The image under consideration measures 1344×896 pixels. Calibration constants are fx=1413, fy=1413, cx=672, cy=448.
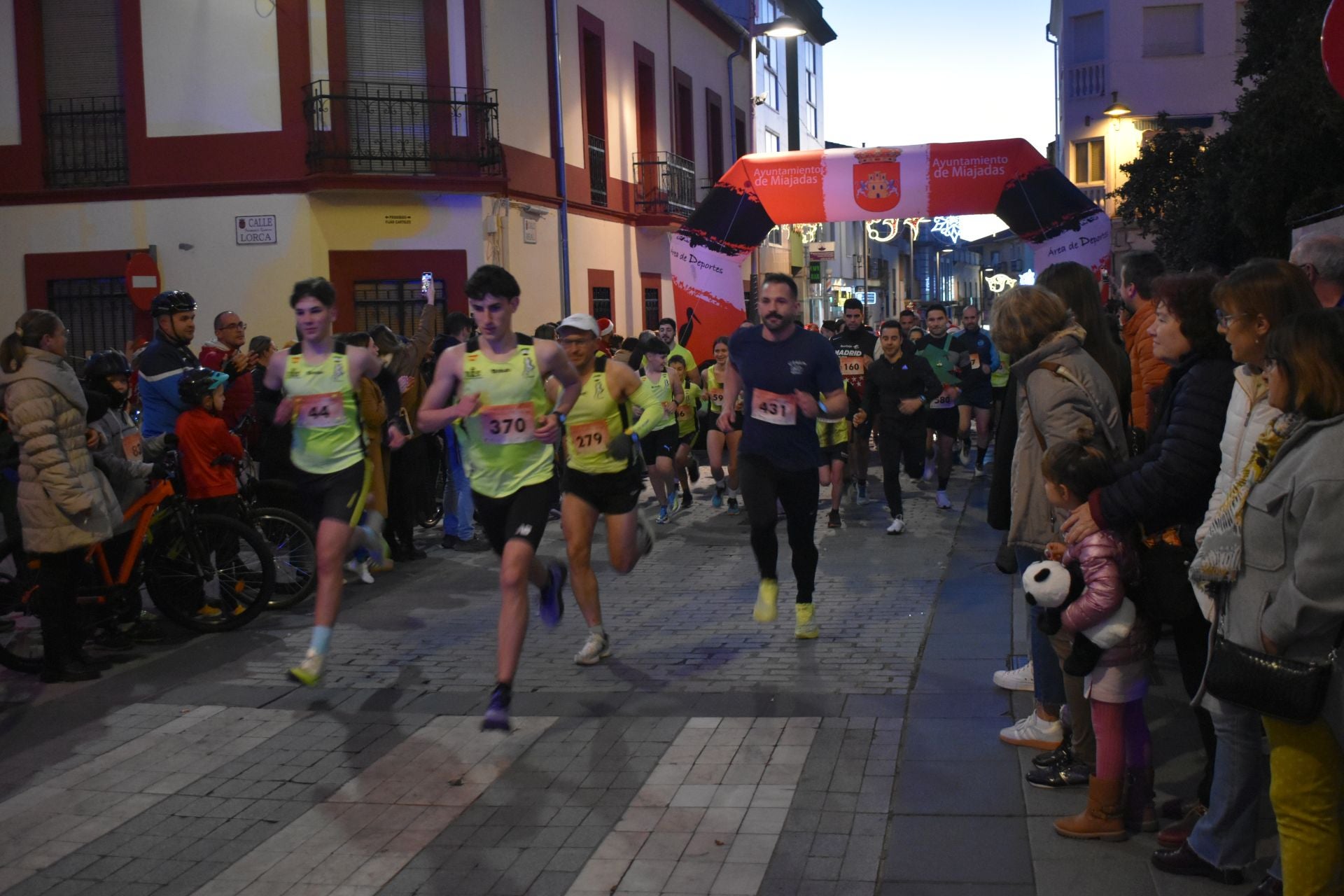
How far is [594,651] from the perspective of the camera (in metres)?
7.38

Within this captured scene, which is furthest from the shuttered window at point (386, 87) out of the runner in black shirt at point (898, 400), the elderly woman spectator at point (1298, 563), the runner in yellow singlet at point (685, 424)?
the elderly woman spectator at point (1298, 563)

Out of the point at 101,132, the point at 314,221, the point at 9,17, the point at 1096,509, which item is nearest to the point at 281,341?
the point at 314,221

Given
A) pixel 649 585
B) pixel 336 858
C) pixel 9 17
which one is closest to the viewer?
pixel 336 858

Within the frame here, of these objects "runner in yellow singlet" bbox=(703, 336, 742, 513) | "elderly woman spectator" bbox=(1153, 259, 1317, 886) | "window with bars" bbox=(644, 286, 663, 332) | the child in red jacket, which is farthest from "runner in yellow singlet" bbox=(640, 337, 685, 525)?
"window with bars" bbox=(644, 286, 663, 332)

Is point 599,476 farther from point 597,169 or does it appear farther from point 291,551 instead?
point 597,169

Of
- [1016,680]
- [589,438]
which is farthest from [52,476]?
[1016,680]

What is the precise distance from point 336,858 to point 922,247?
9265 cm

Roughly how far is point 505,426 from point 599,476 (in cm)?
92

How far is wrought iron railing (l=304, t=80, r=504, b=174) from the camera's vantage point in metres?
19.2

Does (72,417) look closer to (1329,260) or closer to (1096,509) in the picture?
(1096,509)

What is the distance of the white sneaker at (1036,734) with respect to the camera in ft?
18.3

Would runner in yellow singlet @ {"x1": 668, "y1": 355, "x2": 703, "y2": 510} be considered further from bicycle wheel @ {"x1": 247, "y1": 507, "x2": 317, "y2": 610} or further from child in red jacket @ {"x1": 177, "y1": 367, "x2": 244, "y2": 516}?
child in red jacket @ {"x1": 177, "y1": 367, "x2": 244, "y2": 516}

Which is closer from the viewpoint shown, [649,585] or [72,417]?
[72,417]

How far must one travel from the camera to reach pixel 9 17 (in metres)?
19.3
